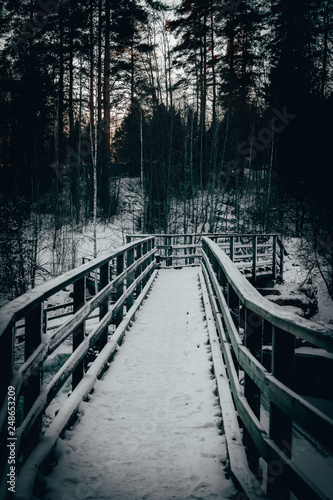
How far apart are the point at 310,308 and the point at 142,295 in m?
7.87

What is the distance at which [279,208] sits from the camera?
23.9 m

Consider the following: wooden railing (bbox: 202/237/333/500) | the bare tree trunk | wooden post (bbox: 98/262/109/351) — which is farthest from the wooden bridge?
the bare tree trunk

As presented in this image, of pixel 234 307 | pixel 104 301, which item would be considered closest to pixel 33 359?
pixel 104 301

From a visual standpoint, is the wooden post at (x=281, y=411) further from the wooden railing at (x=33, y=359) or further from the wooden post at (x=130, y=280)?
the wooden post at (x=130, y=280)

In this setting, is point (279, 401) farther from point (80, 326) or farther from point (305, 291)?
point (305, 291)

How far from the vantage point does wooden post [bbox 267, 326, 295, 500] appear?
1.79m

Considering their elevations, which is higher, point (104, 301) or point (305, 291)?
point (104, 301)

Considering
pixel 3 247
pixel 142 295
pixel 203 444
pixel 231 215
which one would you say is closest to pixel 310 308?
pixel 142 295

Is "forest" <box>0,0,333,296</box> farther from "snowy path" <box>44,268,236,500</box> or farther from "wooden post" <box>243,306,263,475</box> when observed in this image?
"wooden post" <box>243,306,263,475</box>

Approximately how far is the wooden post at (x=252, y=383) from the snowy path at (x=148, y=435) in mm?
248

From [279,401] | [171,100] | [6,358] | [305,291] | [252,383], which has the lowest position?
[305,291]

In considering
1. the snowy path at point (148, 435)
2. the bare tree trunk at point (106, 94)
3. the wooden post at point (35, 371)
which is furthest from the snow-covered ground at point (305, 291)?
the bare tree trunk at point (106, 94)

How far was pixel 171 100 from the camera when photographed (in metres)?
20.9

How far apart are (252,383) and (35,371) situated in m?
1.53
